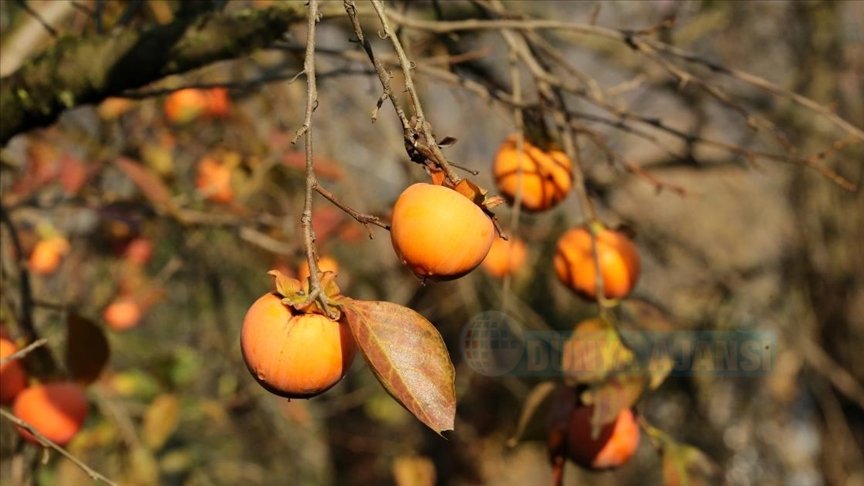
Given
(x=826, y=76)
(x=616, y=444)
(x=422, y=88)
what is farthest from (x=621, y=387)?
(x=826, y=76)

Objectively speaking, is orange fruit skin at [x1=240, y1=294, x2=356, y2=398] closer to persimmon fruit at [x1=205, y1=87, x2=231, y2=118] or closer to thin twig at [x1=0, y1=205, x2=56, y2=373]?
thin twig at [x1=0, y1=205, x2=56, y2=373]

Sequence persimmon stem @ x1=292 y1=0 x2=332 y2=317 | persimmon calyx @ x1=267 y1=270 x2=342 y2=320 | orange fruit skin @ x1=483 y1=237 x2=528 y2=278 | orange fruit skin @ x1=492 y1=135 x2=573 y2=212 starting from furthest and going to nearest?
orange fruit skin @ x1=483 y1=237 x2=528 y2=278, orange fruit skin @ x1=492 y1=135 x2=573 y2=212, persimmon calyx @ x1=267 y1=270 x2=342 y2=320, persimmon stem @ x1=292 y1=0 x2=332 y2=317

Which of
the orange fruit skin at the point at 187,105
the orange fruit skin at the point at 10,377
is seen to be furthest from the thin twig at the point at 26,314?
the orange fruit skin at the point at 187,105

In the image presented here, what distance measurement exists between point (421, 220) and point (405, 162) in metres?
1.26

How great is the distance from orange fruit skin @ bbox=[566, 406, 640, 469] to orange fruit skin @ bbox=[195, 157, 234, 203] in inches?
47.6

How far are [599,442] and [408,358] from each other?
769mm

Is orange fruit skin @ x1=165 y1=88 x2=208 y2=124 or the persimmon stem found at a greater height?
the persimmon stem

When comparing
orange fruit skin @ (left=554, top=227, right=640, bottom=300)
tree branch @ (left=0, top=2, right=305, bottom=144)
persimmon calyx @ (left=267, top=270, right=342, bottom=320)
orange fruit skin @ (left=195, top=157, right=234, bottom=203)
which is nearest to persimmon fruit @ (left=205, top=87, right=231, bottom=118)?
orange fruit skin @ (left=195, top=157, right=234, bottom=203)

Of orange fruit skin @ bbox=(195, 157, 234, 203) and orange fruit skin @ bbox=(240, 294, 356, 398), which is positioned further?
orange fruit skin @ bbox=(195, 157, 234, 203)

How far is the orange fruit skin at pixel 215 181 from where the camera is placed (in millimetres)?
2441

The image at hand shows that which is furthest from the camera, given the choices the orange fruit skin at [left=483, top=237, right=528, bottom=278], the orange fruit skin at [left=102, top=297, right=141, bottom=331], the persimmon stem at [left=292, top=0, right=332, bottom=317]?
the orange fruit skin at [left=102, top=297, right=141, bottom=331]

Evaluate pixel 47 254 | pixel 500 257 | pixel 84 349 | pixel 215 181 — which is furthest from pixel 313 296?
pixel 47 254

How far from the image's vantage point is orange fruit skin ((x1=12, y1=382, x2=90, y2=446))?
1386mm

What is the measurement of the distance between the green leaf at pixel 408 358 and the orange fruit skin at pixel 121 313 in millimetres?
2127
